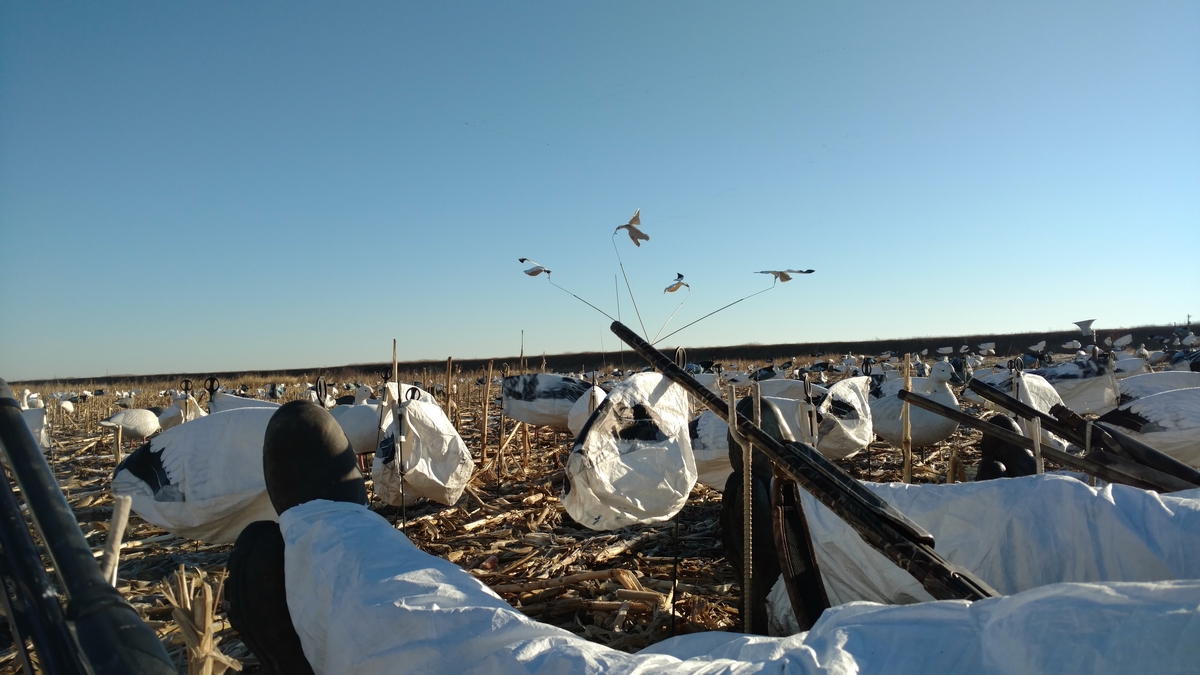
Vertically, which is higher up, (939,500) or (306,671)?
(939,500)

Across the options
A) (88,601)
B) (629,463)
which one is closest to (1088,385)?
(629,463)

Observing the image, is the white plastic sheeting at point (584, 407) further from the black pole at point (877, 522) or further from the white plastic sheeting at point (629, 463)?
the black pole at point (877, 522)

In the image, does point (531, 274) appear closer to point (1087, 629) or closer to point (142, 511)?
point (1087, 629)

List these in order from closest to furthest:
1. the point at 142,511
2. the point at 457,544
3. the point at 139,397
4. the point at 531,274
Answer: the point at 531,274
the point at 142,511
the point at 457,544
the point at 139,397

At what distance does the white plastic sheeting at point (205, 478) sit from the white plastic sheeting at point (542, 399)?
6.64 meters

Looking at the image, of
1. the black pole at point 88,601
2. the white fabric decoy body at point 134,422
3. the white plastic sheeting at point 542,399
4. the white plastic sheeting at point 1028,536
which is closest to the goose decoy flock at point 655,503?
the white plastic sheeting at point 1028,536

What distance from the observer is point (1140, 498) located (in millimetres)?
2434

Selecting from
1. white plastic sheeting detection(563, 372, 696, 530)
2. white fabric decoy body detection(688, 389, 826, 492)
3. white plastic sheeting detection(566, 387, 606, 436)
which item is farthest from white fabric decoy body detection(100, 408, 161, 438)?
white plastic sheeting detection(563, 372, 696, 530)

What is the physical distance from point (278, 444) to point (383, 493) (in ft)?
14.4

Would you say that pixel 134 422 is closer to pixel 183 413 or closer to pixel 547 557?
pixel 183 413

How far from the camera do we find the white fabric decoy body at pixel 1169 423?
4961 millimetres

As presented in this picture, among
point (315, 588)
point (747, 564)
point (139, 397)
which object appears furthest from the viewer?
point (139, 397)

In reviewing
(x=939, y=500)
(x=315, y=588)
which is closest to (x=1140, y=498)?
(x=939, y=500)

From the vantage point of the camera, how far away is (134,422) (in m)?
12.1
